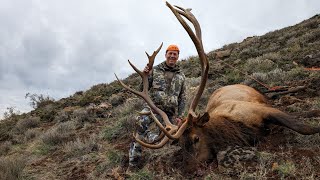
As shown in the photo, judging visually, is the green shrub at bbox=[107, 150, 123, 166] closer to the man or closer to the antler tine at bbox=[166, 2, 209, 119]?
the man

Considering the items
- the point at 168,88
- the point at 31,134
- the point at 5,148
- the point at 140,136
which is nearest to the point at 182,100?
the point at 168,88

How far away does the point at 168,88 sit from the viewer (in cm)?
562

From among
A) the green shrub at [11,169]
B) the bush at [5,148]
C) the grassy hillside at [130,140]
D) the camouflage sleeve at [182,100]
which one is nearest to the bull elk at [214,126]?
the grassy hillside at [130,140]

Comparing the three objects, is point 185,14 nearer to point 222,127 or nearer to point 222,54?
point 222,127

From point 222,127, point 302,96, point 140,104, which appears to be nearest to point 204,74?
point 222,127

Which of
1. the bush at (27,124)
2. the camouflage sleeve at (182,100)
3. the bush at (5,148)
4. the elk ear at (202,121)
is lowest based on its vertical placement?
the elk ear at (202,121)

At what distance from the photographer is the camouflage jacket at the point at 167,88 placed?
555 cm

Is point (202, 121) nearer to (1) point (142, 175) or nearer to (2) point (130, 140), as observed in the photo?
(1) point (142, 175)

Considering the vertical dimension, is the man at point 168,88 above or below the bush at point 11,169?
above

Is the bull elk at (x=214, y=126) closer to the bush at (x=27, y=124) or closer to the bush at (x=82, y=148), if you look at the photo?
the bush at (x=82, y=148)

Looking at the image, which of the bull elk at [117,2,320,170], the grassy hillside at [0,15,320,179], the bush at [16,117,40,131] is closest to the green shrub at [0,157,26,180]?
the grassy hillside at [0,15,320,179]

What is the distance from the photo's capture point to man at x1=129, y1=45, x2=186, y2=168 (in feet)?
18.0

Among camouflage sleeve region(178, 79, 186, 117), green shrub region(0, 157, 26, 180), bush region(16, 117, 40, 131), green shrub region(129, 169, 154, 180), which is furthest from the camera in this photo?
bush region(16, 117, 40, 131)

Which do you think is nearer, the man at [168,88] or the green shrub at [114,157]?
the man at [168,88]
